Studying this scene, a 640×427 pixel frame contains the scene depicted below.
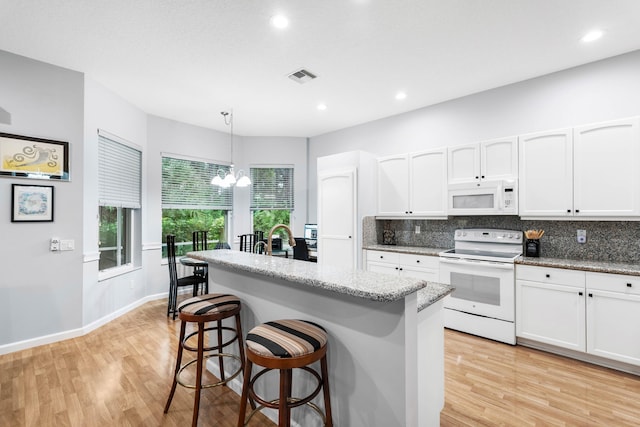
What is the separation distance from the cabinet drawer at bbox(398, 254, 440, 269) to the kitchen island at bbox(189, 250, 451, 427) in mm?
1895

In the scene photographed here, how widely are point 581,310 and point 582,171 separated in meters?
1.28

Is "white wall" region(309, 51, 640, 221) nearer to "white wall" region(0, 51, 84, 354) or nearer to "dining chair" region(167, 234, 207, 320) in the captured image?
"dining chair" region(167, 234, 207, 320)

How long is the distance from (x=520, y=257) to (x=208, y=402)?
322 centimetres

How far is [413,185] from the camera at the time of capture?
405cm

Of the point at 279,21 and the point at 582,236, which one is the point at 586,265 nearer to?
the point at 582,236

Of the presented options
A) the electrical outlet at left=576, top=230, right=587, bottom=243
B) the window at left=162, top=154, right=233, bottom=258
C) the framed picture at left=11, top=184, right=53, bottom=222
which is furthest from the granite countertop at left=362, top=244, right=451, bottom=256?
the framed picture at left=11, top=184, right=53, bottom=222

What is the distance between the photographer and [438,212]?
3.82 m

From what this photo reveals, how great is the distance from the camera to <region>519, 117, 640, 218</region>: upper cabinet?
2.66 meters

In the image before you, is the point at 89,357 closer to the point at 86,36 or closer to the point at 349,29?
the point at 86,36

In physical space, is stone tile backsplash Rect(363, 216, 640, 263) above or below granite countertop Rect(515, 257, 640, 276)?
above

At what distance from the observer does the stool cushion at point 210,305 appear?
6.31ft

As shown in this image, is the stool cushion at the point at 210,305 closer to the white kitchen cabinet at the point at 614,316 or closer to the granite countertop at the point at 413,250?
the granite countertop at the point at 413,250

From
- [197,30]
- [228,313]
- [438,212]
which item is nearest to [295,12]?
[197,30]

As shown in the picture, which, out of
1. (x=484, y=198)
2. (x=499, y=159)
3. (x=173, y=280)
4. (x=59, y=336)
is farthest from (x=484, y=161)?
(x=59, y=336)
